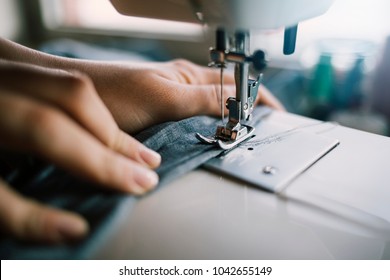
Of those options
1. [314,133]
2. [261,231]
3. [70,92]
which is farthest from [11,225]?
[314,133]

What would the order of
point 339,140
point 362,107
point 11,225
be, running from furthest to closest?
point 362,107 → point 339,140 → point 11,225

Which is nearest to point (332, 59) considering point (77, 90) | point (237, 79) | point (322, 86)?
point (322, 86)

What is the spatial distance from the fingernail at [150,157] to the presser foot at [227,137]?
0.31ft

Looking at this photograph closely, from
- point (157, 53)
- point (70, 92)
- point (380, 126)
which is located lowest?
point (380, 126)

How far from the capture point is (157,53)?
5.41 ft

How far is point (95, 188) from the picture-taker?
0.43 m

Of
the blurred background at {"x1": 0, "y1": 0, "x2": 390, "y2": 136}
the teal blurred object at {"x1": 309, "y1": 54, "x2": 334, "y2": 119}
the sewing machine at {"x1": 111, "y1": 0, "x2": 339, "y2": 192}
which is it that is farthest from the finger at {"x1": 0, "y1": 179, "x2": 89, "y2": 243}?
the teal blurred object at {"x1": 309, "y1": 54, "x2": 334, "y2": 119}

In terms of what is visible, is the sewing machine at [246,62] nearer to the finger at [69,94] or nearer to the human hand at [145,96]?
the human hand at [145,96]

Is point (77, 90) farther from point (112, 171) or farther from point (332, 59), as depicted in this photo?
point (332, 59)

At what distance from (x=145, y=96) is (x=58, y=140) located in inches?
10.3

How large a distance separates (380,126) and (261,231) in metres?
1.03

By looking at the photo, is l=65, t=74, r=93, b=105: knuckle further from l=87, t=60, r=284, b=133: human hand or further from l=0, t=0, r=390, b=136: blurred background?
l=0, t=0, r=390, b=136: blurred background

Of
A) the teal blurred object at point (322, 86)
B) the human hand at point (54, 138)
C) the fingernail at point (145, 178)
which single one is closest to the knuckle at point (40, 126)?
the human hand at point (54, 138)
